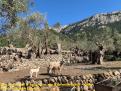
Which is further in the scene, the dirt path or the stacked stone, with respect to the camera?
the dirt path

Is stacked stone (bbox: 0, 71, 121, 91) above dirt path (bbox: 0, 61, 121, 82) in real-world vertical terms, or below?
below

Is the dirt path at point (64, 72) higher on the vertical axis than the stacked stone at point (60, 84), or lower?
higher

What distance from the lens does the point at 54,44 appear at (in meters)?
53.7

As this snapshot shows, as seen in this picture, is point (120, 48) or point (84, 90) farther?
point (120, 48)

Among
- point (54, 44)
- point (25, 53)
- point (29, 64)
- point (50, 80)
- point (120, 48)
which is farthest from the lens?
point (120, 48)

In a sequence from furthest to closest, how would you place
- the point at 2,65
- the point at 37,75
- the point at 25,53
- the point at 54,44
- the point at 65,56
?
the point at 54,44
the point at 65,56
the point at 25,53
the point at 2,65
the point at 37,75

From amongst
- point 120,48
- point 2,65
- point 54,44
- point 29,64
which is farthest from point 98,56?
point 120,48

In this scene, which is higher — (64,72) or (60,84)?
(64,72)

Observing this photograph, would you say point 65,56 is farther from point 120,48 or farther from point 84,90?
point 84,90

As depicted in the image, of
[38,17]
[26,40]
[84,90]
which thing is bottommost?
[84,90]

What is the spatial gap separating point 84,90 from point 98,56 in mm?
14580

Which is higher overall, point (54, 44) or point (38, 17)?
point (38, 17)

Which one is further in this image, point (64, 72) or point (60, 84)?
point (64, 72)

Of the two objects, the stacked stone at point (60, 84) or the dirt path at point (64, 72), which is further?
the dirt path at point (64, 72)
